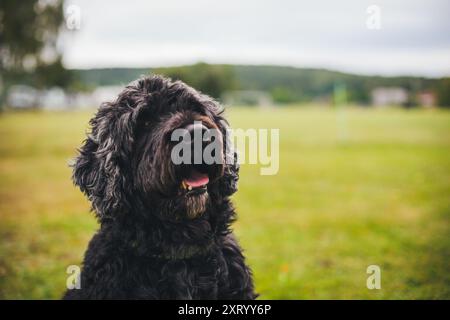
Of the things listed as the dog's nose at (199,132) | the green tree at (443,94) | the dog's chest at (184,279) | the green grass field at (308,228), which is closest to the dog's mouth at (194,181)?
the dog's nose at (199,132)

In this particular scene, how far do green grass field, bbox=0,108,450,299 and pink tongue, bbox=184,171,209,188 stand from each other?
2.46m

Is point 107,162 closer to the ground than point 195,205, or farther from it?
farther from it

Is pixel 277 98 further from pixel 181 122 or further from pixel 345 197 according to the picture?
pixel 181 122

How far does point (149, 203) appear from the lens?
10.5 ft

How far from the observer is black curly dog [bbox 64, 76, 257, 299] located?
310cm

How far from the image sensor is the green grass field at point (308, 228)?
545 centimetres

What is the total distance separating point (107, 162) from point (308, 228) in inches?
225

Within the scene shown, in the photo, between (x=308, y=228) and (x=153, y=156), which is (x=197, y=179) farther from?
(x=308, y=228)

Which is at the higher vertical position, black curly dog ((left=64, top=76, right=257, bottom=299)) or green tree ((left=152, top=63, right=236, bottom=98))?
green tree ((left=152, top=63, right=236, bottom=98))

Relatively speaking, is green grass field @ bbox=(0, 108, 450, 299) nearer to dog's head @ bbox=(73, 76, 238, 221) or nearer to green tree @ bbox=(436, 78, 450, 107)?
dog's head @ bbox=(73, 76, 238, 221)

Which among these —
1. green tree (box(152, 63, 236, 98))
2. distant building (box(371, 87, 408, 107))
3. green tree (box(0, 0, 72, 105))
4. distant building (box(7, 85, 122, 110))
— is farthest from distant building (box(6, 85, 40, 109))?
distant building (box(371, 87, 408, 107))

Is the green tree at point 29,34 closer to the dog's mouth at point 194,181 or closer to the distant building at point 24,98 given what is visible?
the dog's mouth at point 194,181

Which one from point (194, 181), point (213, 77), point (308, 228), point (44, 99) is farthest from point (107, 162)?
point (44, 99)
